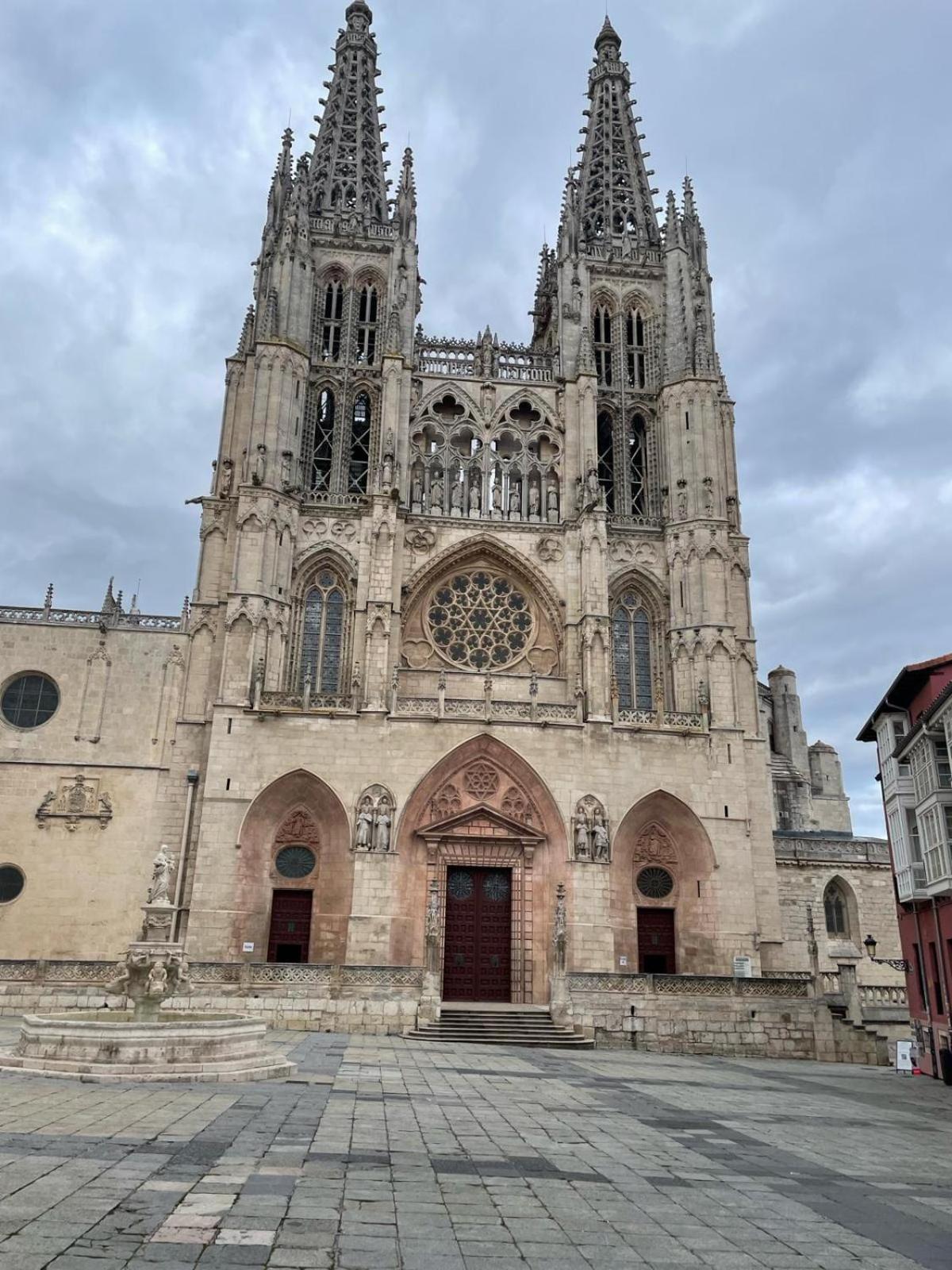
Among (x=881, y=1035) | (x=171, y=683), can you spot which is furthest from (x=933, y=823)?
(x=171, y=683)

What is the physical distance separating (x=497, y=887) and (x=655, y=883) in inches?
192

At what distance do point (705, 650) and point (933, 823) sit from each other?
1018cm

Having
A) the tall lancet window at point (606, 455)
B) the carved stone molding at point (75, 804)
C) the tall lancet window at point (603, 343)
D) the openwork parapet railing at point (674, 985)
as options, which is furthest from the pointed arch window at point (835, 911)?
the carved stone molding at point (75, 804)

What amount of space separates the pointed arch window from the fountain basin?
25.8 meters

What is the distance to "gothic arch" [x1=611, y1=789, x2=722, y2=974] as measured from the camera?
91.2 feet

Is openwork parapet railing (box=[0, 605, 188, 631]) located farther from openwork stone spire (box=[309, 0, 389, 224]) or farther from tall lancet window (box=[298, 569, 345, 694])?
openwork stone spire (box=[309, 0, 389, 224])

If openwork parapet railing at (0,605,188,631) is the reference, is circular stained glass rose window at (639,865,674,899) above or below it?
below

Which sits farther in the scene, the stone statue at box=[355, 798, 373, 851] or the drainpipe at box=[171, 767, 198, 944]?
the drainpipe at box=[171, 767, 198, 944]

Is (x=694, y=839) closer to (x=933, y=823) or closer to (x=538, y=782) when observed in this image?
(x=538, y=782)

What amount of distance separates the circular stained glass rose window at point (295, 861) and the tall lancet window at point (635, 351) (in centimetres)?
2059

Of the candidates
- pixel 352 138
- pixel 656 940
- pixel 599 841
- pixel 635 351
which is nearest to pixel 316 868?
pixel 599 841

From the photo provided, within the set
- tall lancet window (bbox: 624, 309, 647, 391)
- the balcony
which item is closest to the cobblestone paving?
the balcony

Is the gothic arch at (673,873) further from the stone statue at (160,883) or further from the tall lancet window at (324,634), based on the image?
the stone statue at (160,883)

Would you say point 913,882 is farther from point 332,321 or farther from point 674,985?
point 332,321
